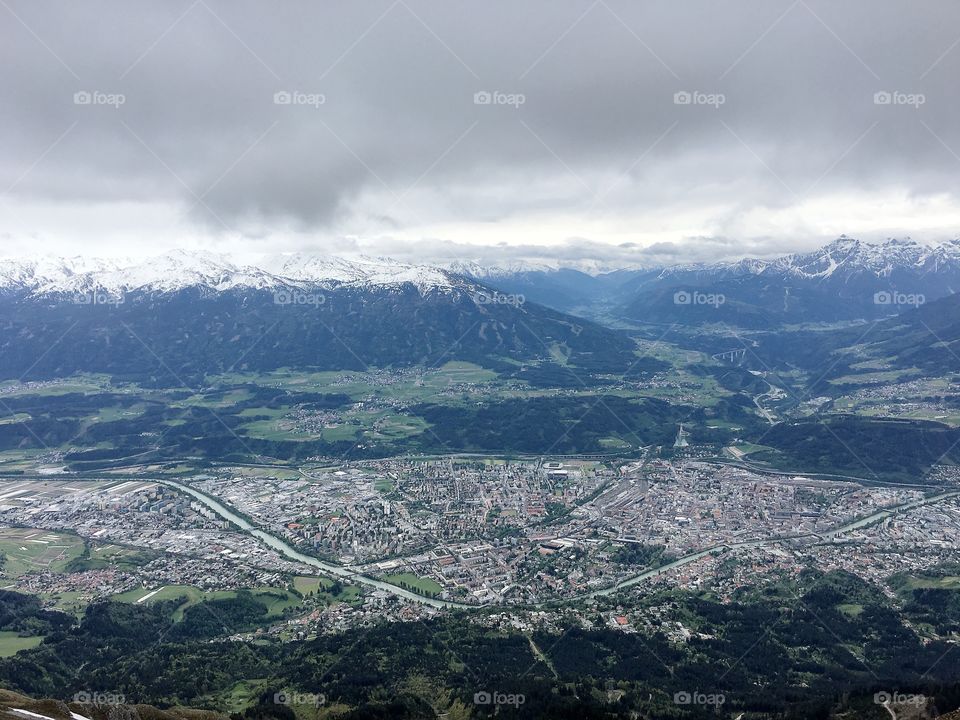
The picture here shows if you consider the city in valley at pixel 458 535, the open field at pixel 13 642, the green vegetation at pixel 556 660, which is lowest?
the green vegetation at pixel 556 660

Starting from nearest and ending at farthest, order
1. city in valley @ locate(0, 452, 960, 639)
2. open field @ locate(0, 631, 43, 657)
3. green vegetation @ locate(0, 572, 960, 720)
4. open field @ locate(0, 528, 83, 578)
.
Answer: green vegetation @ locate(0, 572, 960, 720) → open field @ locate(0, 631, 43, 657) → city in valley @ locate(0, 452, 960, 639) → open field @ locate(0, 528, 83, 578)

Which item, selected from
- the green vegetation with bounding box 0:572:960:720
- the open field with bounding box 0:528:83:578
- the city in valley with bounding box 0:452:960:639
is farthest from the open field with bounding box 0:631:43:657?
the open field with bounding box 0:528:83:578

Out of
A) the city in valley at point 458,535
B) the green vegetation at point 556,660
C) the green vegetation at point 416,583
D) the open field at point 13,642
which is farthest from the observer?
the green vegetation at point 416,583

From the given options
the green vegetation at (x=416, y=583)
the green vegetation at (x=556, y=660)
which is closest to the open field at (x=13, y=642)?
the green vegetation at (x=556, y=660)

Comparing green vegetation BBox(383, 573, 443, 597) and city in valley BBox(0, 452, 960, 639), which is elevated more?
city in valley BBox(0, 452, 960, 639)

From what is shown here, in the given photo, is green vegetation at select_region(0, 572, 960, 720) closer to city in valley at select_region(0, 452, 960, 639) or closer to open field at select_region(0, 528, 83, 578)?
city in valley at select_region(0, 452, 960, 639)

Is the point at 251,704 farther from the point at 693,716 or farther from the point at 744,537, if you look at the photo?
the point at 744,537

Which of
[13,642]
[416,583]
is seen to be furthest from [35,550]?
[416,583]

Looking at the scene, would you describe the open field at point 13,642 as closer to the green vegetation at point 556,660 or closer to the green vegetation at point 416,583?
the green vegetation at point 556,660

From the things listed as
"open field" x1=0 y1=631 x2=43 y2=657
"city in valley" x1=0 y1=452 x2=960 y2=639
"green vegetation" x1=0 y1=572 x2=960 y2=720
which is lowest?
"green vegetation" x1=0 y1=572 x2=960 y2=720
